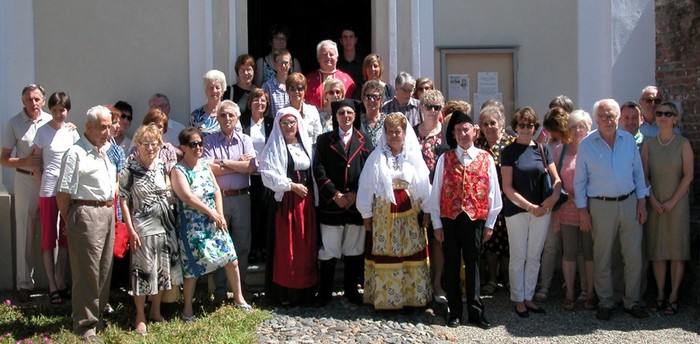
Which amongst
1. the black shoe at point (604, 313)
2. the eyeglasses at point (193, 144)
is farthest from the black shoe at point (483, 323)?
the eyeglasses at point (193, 144)

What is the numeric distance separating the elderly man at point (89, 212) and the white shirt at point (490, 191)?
8.42ft

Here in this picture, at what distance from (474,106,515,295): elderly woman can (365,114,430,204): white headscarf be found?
78 centimetres

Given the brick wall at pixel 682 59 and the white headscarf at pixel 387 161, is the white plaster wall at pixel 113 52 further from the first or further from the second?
the brick wall at pixel 682 59

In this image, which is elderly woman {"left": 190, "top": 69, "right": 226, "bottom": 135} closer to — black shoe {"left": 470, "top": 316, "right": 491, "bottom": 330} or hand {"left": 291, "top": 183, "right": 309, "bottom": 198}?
hand {"left": 291, "top": 183, "right": 309, "bottom": 198}

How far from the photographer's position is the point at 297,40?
11875mm

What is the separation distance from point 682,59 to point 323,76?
3703 millimetres

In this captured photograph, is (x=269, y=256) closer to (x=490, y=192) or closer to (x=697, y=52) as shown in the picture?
(x=490, y=192)

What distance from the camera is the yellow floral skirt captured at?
6.66 meters

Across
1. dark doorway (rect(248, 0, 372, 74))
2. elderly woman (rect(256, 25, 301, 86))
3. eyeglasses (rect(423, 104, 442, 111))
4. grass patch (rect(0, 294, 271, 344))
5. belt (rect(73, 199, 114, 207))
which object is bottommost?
grass patch (rect(0, 294, 271, 344))

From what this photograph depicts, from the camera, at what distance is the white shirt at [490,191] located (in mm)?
6555

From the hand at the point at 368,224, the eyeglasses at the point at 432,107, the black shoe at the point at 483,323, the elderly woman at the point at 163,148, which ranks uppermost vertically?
the eyeglasses at the point at 432,107

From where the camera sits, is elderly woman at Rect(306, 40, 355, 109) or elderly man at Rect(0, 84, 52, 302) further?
elderly woman at Rect(306, 40, 355, 109)

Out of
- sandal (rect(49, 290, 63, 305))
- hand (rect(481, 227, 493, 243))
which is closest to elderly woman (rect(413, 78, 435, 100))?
hand (rect(481, 227, 493, 243))

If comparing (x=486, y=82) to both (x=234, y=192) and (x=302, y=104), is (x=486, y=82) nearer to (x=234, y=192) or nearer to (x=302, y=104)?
(x=302, y=104)
